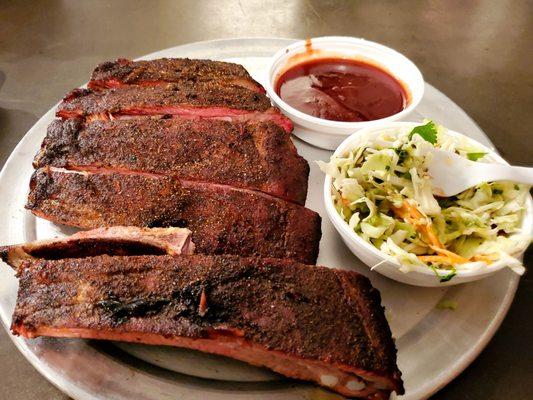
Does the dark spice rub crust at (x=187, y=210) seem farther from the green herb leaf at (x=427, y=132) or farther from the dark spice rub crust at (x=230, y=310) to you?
the green herb leaf at (x=427, y=132)

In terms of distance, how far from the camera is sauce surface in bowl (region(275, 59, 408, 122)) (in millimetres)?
2506

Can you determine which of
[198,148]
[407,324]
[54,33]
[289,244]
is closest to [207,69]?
[198,148]

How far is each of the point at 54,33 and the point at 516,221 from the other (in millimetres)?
4068

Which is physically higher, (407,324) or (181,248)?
(181,248)

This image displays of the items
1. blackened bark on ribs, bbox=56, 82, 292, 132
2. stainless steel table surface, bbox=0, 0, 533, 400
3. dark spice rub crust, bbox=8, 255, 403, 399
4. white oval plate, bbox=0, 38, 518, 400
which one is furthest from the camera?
stainless steel table surface, bbox=0, 0, 533, 400

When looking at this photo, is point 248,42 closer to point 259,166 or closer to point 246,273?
point 259,166

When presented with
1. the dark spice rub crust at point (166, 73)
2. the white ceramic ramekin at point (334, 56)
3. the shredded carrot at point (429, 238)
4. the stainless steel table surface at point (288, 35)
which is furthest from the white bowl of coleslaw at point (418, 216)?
the stainless steel table surface at point (288, 35)

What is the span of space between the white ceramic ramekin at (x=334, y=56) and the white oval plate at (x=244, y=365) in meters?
0.52

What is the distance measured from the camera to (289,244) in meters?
1.92

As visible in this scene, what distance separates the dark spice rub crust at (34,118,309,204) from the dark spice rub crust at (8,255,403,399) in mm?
492

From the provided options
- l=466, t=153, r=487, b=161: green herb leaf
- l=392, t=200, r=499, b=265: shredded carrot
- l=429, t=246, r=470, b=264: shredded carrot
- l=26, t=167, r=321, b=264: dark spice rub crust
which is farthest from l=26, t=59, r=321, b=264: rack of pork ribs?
l=466, t=153, r=487, b=161: green herb leaf

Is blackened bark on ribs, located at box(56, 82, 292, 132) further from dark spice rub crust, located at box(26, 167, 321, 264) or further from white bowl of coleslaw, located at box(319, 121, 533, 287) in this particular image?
white bowl of coleslaw, located at box(319, 121, 533, 287)

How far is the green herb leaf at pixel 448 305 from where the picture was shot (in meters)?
1.96

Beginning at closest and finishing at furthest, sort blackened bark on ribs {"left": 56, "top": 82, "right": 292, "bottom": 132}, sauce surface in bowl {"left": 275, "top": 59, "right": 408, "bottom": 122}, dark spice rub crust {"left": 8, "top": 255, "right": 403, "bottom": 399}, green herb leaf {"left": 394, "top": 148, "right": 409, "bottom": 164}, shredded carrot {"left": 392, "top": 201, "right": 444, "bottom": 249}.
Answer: dark spice rub crust {"left": 8, "top": 255, "right": 403, "bottom": 399} → shredded carrot {"left": 392, "top": 201, "right": 444, "bottom": 249} → green herb leaf {"left": 394, "top": 148, "right": 409, "bottom": 164} → blackened bark on ribs {"left": 56, "top": 82, "right": 292, "bottom": 132} → sauce surface in bowl {"left": 275, "top": 59, "right": 408, "bottom": 122}
